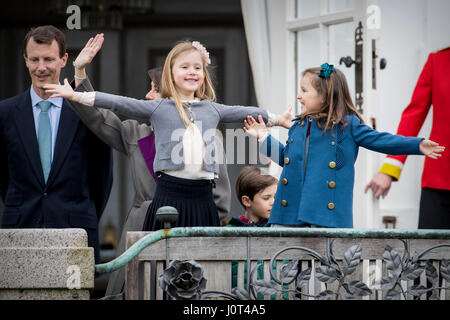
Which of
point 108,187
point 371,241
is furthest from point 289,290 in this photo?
point 108,187

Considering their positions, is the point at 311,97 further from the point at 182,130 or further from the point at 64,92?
the point at 64,92

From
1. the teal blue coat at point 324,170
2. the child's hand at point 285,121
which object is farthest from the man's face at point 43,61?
the teal blue coat at point 324,170

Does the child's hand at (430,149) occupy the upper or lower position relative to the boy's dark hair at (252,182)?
upper

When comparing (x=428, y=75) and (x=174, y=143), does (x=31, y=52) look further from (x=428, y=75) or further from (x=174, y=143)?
(x=428, y=75)

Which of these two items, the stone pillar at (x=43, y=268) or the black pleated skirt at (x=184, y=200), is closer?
the stone pillar at (x=43, y=268)

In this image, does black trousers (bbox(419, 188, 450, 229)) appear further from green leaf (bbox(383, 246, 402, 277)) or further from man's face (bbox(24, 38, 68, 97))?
man's face (bbox(24, 38, 68, 97))

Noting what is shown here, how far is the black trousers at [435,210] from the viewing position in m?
4.63

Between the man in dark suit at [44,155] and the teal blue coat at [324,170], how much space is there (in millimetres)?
1024

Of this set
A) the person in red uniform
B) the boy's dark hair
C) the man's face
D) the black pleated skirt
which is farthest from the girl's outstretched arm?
the person in red uniform

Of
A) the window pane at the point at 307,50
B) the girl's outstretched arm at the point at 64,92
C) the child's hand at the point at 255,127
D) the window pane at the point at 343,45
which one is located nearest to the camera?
the girl's outstretched arm at the point at 64,92

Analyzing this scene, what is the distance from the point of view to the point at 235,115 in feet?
14.0

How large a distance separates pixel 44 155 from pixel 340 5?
2.27 m

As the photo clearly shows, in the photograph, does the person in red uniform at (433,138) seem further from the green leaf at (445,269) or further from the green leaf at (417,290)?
the green leaf at (417,290)
